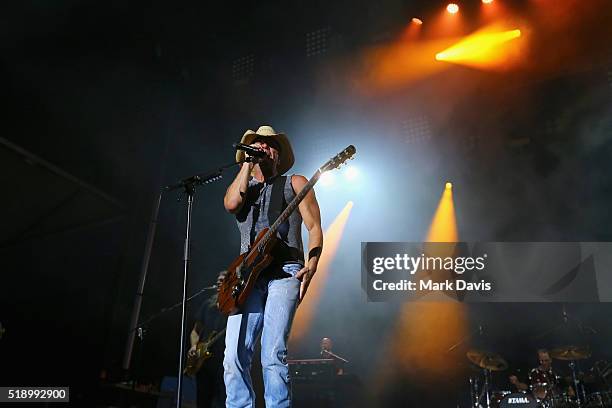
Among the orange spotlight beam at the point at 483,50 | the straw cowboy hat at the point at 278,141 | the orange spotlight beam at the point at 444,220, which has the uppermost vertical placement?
the orange spotlight beam at the point at 483,50

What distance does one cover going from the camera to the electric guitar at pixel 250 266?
2.77 m

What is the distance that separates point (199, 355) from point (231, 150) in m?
3.58

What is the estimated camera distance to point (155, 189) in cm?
698

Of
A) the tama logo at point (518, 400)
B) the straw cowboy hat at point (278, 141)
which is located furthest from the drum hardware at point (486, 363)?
the straw cowboy hat at point (278, 141)

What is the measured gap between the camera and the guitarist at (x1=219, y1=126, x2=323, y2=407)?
8.71 feet

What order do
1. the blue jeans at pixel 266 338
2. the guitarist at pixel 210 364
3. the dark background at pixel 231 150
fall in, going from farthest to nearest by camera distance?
the dark background at pixel 231 150 < the guitarist at pixel 210 364 < the blue jeans at pixel 266 338

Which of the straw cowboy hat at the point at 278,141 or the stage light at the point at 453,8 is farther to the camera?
the stage light at the point at 453,8

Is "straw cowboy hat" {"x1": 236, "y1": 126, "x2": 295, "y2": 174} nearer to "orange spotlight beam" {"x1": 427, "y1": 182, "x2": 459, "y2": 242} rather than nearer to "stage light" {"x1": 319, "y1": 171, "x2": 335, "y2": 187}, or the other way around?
"stage light" {"x1": 319, "y1": 171, "x2": 335, "y2": 187}

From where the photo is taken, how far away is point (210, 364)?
5.84 metres

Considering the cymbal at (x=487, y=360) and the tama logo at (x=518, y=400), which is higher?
the cymbal at (x=487, y=360)

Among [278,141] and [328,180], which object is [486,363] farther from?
[278,141]

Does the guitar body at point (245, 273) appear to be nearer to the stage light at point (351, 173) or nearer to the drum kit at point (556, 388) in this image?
the drum kit at point (556, 388)

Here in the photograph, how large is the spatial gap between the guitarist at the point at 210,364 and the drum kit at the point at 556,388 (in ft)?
11.8

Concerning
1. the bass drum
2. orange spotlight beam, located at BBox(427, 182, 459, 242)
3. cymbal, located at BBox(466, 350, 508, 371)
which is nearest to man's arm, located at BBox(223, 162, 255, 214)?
the bass drum
